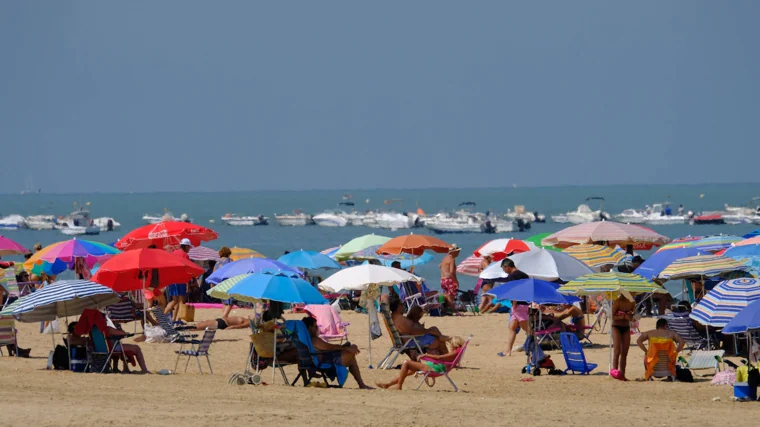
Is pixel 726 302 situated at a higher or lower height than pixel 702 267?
lower

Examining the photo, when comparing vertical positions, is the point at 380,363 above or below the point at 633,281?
below

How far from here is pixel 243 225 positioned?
10206 centimetres

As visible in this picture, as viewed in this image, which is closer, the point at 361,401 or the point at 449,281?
the point at 361,401

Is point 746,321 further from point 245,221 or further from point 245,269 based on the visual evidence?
point 245,221

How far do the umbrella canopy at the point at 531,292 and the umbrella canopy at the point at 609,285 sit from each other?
2.50 feet

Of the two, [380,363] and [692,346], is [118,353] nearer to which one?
[380,363]

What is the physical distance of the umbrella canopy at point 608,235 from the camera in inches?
794

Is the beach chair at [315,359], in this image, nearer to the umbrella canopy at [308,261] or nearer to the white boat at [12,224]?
the umbrella canopy at [308,261]

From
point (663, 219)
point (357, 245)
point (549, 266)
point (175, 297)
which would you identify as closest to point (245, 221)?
→ point (663, 219)

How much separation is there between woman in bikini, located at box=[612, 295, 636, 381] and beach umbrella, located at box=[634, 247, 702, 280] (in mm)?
4323

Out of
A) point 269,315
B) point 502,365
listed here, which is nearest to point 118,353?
point 269,315

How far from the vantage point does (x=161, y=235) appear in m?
20.2

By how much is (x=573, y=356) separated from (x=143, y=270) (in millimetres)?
6035

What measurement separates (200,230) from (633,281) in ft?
35.8
